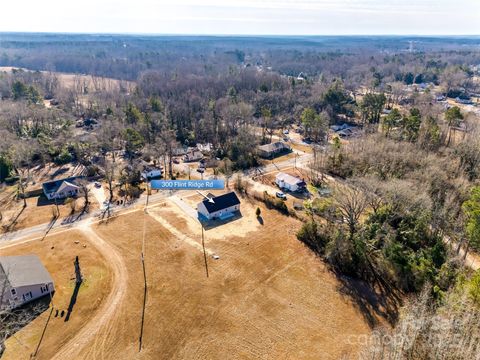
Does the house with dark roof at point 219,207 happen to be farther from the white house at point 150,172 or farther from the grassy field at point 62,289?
the white house at point 150,172

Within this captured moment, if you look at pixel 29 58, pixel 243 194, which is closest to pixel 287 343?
pixel 243 194

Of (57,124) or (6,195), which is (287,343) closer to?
(6,195)

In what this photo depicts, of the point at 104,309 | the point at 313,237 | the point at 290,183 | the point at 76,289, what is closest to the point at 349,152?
the point at 290,183

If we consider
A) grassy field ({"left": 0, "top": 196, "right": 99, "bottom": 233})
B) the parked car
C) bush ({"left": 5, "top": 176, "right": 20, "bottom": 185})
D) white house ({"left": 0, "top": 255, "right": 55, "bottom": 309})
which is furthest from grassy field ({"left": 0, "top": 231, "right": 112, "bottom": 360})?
the parked car

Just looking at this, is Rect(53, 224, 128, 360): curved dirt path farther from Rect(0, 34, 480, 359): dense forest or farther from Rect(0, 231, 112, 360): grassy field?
Rect(0, 34, 480, 359): dense forest

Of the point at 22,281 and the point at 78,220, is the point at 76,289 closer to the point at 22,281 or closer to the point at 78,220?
the point at 22,281

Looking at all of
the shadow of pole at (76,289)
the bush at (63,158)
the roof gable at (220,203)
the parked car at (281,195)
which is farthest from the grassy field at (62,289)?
the bush at (63,158)

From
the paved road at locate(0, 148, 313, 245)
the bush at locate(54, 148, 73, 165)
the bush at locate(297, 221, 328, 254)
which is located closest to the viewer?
the bush at locate(297, 221, 328, 254)

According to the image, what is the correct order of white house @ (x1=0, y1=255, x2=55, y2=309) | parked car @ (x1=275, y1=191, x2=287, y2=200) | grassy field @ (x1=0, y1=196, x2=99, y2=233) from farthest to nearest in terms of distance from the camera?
parked car @ (x1=275, y1=191, x2=287, y2=200)
grassy field @ (x1=0, y1=196, x2=99, y2=233)
white house @ (x1=0, y1=255, x2=55, y2=309)
